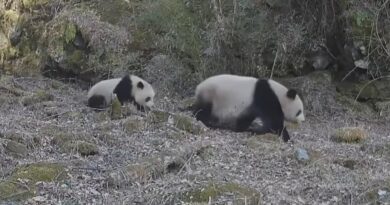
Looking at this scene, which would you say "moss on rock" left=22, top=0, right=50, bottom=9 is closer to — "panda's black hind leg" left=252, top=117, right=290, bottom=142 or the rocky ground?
the rocky ground

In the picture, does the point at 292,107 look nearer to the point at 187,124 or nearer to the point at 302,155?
the point at 187,124

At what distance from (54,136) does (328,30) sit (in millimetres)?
5405

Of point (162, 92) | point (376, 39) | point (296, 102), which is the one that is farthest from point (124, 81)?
point (376, 39)

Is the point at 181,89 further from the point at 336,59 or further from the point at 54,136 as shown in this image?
the point at 54,136

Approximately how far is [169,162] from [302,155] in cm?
149

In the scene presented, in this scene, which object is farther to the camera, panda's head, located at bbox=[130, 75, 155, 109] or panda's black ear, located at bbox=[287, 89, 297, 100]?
panda's head, located at bbox=[130, 75, 155, 109]

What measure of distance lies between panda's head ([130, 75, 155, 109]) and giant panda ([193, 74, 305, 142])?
97 cm

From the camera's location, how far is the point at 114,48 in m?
11.9

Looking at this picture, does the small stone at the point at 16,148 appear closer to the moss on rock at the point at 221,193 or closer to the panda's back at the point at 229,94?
the moss on rock at the point at 221,193

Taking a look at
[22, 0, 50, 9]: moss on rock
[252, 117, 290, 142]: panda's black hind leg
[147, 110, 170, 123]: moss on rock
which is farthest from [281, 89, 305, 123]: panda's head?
[22, 0, 50, 9]: moss on rock

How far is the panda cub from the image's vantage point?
9.97 metres

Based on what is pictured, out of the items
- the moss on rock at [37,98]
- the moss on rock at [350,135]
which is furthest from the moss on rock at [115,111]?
the moss on rock at [350,135]

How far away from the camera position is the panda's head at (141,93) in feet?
32.7

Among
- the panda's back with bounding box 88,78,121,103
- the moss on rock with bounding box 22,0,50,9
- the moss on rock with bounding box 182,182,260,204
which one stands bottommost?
the panda's back with bounding box 88,78,121,103
